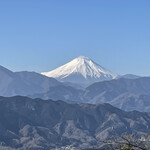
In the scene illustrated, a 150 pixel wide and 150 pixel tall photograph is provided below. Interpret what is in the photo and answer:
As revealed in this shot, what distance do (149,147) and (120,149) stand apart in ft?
18.3

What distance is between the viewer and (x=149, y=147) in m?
41.2

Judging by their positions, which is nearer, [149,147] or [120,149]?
[120,149]

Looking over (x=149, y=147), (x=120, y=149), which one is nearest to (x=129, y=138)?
(x=120, y=149)

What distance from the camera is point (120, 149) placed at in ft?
120

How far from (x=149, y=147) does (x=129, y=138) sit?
686 cm

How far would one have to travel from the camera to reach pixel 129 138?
35.2m

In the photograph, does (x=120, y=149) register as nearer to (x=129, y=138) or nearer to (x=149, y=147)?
(x=129, y=138)

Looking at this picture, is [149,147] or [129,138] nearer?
[129,138]

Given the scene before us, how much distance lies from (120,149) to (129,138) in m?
2.02
